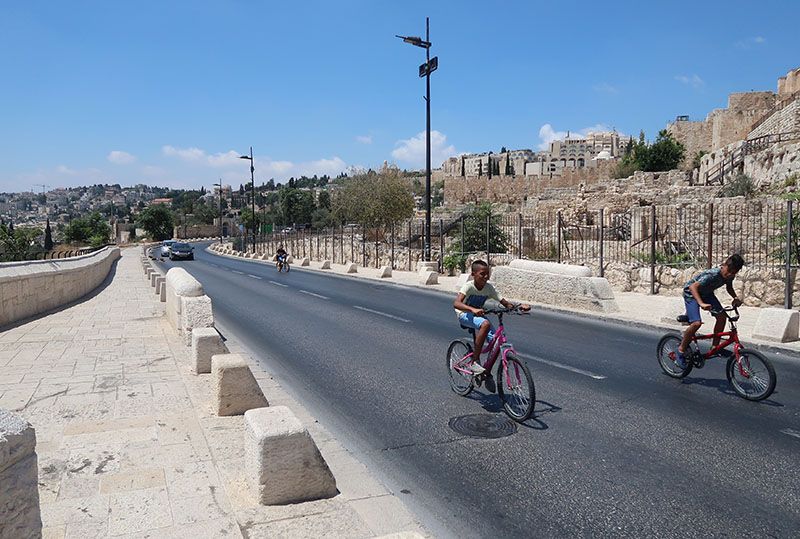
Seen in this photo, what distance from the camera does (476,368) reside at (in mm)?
6105

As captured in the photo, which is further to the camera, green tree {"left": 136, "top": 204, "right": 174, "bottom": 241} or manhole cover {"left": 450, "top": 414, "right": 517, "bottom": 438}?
green tree {"left": 136, "top": 204, "right": 174, "bottom": 241}

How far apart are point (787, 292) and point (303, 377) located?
10.6m

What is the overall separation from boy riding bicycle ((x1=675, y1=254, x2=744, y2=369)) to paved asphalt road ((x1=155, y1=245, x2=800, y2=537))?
70 cm

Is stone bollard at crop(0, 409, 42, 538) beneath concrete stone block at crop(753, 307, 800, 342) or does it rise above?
above

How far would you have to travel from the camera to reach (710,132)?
57.1 meters

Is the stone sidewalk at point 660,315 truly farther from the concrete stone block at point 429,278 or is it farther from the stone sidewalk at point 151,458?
the stone sidewalk at point 151,458

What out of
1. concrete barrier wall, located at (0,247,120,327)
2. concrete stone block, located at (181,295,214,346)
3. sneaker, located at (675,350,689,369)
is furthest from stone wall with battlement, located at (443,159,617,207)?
sneaker, located at (675,350,689,369)

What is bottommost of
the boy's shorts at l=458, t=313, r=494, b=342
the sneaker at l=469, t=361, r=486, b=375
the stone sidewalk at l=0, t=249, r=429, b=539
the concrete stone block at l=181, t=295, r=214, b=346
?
the stone sidewalk at l=0, t=249, r=429, b=539

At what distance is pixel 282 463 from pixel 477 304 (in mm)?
3185

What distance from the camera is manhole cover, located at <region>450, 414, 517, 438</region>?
532 cm

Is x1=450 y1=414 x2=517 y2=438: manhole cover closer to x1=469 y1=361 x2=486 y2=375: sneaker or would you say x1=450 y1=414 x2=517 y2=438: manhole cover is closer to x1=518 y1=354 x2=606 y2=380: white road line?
x1=469 y1=361 x2=486 y2=375: sneaker

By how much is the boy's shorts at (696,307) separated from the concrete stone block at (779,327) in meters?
3.35

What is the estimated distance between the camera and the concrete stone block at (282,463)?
3670mm

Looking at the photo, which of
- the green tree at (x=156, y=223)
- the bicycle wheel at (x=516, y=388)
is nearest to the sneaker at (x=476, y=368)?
the bicycle wheel at (x=516, y=388)
